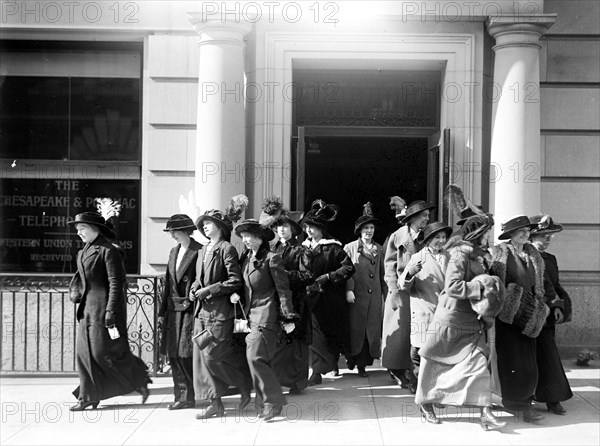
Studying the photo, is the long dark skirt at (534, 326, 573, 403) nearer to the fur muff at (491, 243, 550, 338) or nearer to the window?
the fur muff at (491, 243, 550, 338)

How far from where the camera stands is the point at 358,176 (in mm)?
14430

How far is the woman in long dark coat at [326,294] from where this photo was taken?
30.9ft

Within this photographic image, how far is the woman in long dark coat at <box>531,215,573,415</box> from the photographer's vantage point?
8070 millimetres

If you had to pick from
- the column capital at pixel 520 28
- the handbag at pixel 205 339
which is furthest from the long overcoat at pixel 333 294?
the column capital at pixel 520 28

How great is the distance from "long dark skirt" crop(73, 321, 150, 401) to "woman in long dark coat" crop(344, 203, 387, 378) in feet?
9.44

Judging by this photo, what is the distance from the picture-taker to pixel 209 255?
8055 millimetres

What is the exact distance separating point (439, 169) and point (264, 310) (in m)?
4.37

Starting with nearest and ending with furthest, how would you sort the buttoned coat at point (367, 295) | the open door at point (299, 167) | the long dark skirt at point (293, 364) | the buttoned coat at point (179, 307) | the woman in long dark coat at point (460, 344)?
1. the woman in long dark coat at point (460, 344)
2. the buttoned coat at point (179, 307)
3. the long dark skirt at point (293, 364)
4. the buttoned coat at point (367, 295)
5. the open door at point (299, 167)

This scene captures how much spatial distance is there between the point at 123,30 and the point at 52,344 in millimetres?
4371

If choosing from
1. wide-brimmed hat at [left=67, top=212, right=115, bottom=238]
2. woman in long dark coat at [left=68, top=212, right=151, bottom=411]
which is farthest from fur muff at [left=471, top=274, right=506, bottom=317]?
wide-brimmed hat at [left=67, top=212, right=115, bottom=238]

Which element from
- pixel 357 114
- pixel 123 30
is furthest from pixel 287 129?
pixel 123 30

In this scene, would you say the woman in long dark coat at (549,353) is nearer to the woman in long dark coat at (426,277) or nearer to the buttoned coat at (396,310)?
the woman in long dark coat at (426,277)

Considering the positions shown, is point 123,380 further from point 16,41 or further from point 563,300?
point 16,41

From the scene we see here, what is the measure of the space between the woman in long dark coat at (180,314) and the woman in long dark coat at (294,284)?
90 cm
